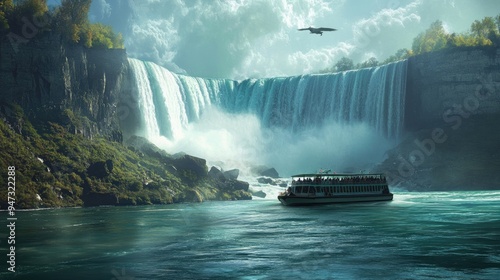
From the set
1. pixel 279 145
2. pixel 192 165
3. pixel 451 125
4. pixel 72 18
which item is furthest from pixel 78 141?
pixel 451 125

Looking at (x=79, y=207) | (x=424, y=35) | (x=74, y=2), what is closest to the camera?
(x=79, y=207)

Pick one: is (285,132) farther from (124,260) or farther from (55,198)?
(124,260)

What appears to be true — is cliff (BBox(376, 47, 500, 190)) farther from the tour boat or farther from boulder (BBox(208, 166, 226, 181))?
the tour boat

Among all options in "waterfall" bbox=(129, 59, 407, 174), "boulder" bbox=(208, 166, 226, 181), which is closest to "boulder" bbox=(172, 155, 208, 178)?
"boulder" bbox=(208, 166, 226, 181)

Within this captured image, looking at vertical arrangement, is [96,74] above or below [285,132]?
above

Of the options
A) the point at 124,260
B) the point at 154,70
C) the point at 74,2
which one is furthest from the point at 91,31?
the point at 124,260

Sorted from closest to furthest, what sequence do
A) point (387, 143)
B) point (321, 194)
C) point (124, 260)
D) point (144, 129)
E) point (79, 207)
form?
point (124, 260)
point (321, 194)
point (79, 207)
point (144, 129)
point (387, 143)

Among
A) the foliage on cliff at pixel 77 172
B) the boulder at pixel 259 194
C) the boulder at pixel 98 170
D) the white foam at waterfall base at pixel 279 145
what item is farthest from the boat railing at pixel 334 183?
the white foam at waterfall base at pixel 279 145

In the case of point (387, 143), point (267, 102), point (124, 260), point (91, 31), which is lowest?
point (124, 260)
